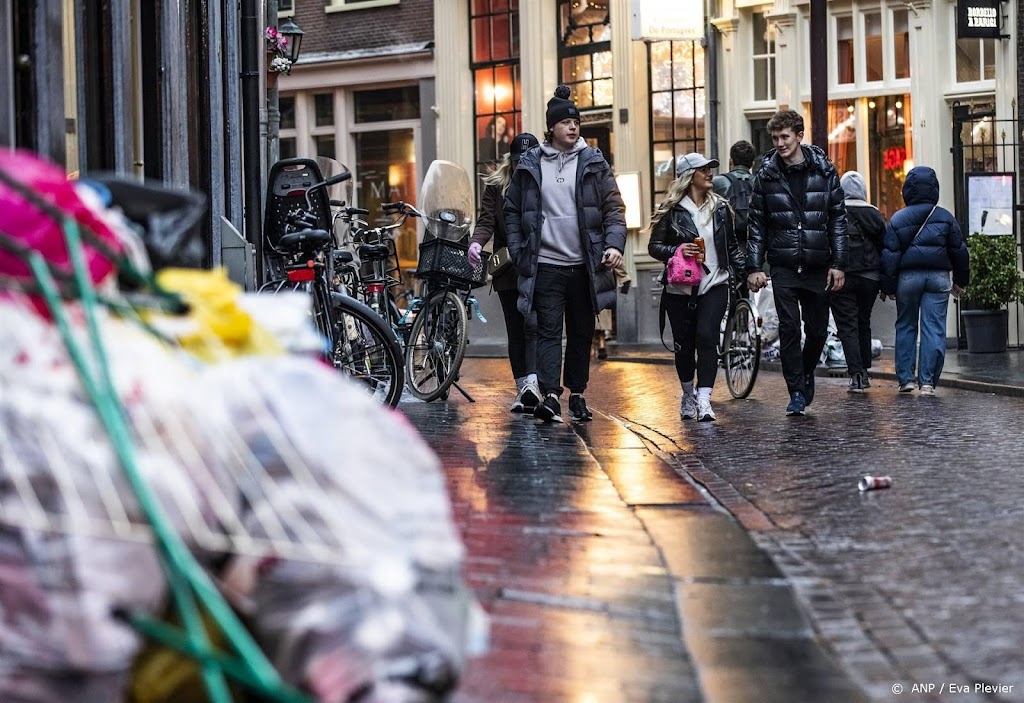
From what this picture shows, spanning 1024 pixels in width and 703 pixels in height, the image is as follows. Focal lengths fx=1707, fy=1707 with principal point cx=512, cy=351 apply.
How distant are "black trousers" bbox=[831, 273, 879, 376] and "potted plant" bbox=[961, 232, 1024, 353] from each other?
374 centimetres

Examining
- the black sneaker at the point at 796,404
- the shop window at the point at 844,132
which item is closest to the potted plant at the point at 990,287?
the shop window at the point at 844,132

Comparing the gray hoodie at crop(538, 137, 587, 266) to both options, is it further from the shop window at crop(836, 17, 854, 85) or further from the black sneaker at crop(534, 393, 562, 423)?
the shop window at crop(836, 17, 854, 85)

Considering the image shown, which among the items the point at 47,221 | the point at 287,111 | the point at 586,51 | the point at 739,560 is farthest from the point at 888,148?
the point at 47,221

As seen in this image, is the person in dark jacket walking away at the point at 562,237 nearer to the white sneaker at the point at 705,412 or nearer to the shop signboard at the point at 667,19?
the white sneaker at the point at 705,412

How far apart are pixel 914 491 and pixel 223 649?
187 inches

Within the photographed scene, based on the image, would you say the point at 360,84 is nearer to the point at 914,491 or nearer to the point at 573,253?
the point at 573,253

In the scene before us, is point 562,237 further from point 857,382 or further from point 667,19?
point 667,19

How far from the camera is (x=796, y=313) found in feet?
35.9

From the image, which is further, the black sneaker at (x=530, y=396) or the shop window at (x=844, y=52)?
the shop window at (x=844, y=52)

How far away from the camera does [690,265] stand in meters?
10.4

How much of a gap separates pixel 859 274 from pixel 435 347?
4.10 m

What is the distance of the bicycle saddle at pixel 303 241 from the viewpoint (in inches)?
357

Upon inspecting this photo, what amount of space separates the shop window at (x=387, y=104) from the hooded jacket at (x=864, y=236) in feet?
48.1

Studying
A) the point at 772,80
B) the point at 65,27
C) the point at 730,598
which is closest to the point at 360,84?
the point at 772,80
